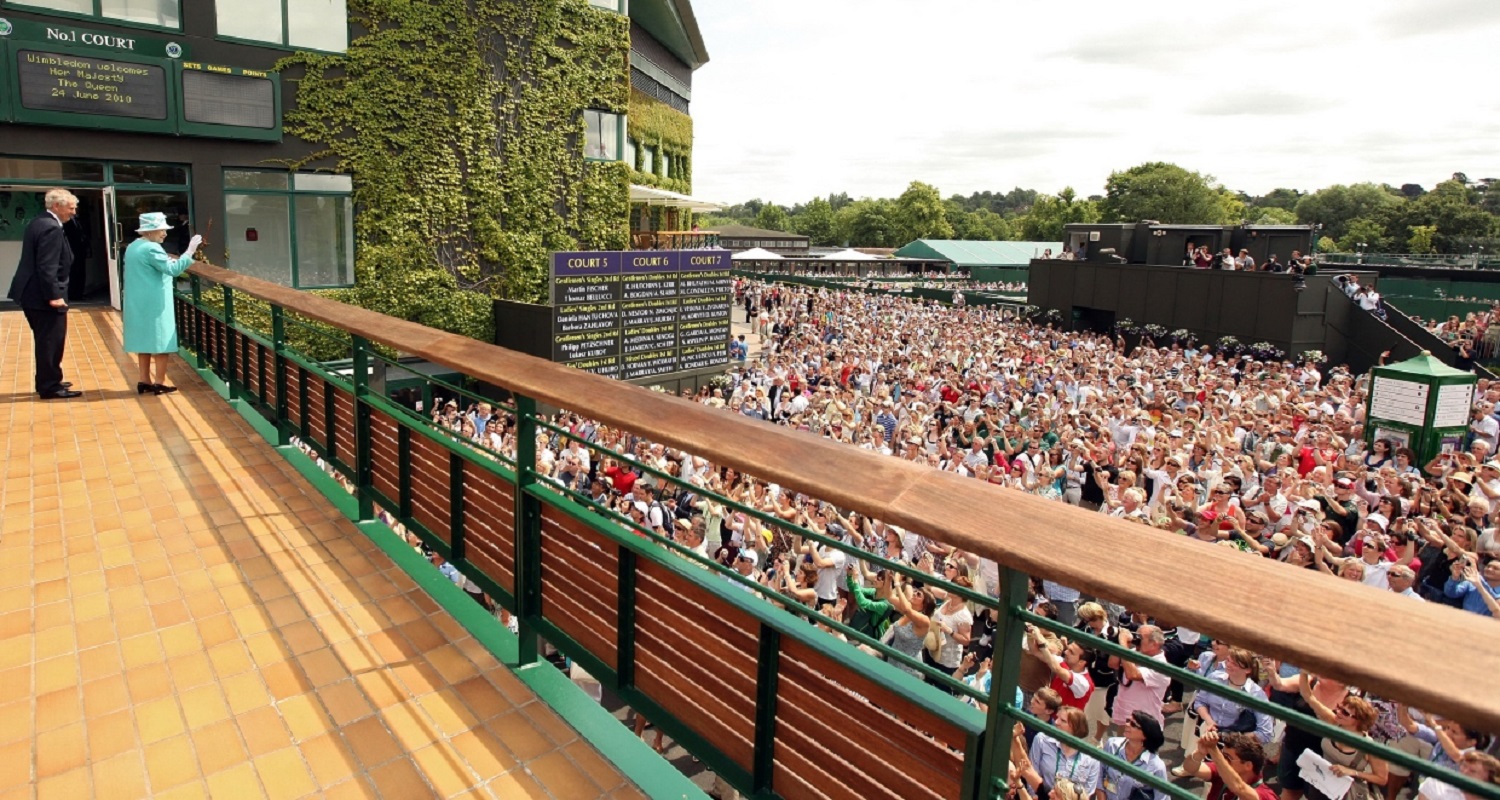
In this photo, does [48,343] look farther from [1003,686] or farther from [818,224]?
[818,224]

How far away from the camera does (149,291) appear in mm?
7672

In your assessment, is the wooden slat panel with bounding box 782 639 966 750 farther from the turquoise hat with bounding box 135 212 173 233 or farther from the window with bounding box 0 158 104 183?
the window with bounding box 0 158 104 183

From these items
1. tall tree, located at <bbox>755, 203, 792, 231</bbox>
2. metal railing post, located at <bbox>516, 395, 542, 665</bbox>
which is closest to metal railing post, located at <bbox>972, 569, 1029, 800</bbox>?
metal railing post, located at <bbox>516, 395, 542, 665</bbox>

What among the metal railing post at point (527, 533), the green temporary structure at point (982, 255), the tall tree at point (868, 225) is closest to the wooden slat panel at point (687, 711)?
the metal railing post at point (527, 533)

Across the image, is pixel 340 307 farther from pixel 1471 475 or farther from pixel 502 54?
pixel 502 54

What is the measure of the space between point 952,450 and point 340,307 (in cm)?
924

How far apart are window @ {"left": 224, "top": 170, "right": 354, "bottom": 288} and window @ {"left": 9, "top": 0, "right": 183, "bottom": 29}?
2.86m

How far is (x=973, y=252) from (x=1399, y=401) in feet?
204

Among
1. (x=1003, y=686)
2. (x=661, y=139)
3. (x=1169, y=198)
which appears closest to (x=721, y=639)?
(x=1003, y=686)

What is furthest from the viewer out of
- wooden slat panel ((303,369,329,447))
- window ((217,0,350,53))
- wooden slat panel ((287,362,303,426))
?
window ((217,0,350,53))

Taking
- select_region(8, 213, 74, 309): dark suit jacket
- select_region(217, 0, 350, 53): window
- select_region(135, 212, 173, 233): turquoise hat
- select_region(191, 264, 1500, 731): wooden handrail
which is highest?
select_region(217, 0, 350, 53): window

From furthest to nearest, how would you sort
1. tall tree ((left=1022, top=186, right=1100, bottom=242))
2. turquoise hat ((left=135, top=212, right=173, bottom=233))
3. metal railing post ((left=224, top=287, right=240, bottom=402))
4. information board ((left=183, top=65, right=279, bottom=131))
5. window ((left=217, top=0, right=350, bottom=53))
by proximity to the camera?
tall tree ((left=1022, top=186, right=1100, bottom=242)), window ((left=217, top=0, right=350, bottom=53)), information board ((left=183, top=65, right=279, bottom=131)), metal railing post ((left=224, top=287, right=240, bottom=402)), turquoise hat ((left=135, top=212, right=173, bottom=233))

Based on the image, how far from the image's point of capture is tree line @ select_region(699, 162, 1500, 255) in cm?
7844

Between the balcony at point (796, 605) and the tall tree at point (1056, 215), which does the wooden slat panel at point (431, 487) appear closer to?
the balcony at point (796, 605)
